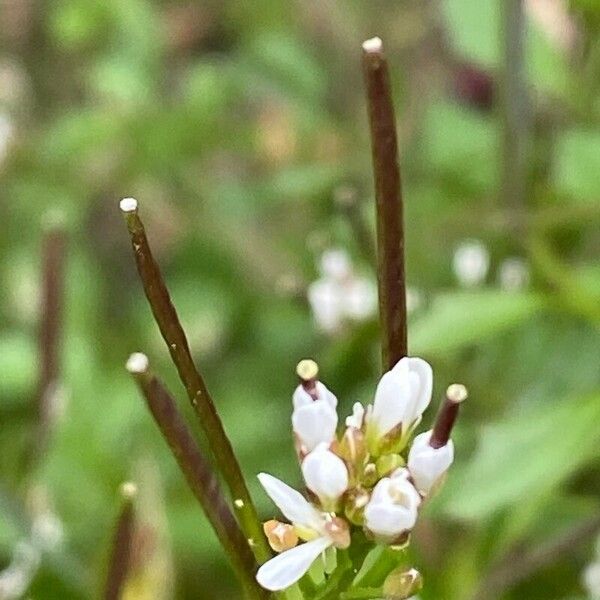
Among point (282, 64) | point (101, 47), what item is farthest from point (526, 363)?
point (101, 47)

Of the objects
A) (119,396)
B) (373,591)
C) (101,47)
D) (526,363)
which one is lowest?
(373,591)

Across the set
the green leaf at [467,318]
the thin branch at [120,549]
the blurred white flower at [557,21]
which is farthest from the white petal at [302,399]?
the blurred white flower at [557,21]

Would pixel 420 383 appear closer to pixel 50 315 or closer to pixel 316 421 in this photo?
pixel 316 421

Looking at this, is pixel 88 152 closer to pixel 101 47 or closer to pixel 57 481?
pixel 101 47

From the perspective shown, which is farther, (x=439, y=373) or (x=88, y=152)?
(x=88, y=152)

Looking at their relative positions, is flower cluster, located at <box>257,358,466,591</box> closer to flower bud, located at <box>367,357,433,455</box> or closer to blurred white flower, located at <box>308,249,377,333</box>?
flower bud, located at <box>367,357,433,455</box>

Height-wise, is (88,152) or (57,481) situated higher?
(88,152)
